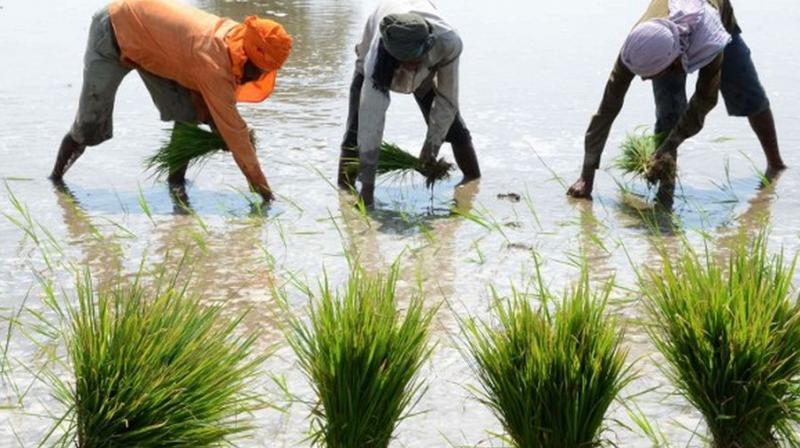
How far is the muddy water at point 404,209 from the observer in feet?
13.7

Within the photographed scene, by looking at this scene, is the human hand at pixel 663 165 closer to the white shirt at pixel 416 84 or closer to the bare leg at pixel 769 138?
the bare leg at pixel 769 138

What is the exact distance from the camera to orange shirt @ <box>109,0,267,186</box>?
Result: 580 centimetres

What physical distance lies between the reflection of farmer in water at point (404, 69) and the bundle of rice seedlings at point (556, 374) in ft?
8.12

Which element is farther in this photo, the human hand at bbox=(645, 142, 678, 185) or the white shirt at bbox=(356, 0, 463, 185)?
the human hand at bbox=(645, 142, 678, 185)

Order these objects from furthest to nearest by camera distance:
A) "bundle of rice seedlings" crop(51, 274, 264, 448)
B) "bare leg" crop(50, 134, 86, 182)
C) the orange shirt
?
"bare leg" crop(50, 134, 86, 182) → the orange shirt → "bundle of rice seedlings" crop(51, 274, 264, 448)

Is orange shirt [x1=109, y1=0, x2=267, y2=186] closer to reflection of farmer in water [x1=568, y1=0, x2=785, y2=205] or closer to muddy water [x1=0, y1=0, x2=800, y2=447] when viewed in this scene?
muddy water [x1=0, y1=0, x2=800, y2=447]

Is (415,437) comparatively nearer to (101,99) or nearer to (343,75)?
(101,99)

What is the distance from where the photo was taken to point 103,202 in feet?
20.6

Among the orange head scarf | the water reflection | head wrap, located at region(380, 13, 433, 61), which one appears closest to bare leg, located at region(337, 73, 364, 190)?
the orange head scarf

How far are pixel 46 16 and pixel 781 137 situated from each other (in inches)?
330

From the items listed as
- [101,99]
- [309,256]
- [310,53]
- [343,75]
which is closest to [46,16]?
[310,53]

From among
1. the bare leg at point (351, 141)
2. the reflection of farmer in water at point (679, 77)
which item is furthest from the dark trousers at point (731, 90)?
the bare leg at point (351, 141)

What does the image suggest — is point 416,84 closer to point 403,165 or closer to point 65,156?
point 403,165

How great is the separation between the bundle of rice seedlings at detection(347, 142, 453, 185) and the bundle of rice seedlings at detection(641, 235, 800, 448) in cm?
277
